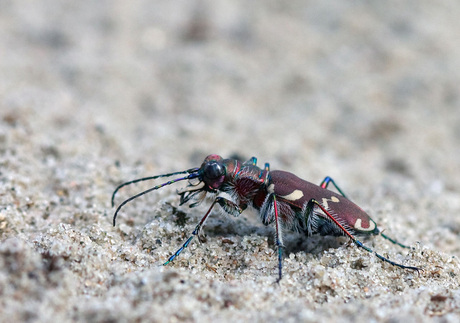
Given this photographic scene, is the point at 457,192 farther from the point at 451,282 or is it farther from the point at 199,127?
the point at 199,127

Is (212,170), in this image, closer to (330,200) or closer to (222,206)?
(222,206)

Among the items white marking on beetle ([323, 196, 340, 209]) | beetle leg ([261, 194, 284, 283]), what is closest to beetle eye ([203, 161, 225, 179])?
beetle leg ([261, 194, 284, 283])

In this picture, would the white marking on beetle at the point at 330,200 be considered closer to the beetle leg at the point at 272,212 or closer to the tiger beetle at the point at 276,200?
the tiger beetle at the point at 276,200

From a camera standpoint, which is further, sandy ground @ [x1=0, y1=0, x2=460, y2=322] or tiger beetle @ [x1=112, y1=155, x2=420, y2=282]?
tiger beetle @ [x1=112, y1=155, x2=420, y2=282]

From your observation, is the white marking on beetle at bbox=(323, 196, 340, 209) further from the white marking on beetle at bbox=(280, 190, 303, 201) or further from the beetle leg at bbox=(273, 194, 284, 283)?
the beetle leg at bbox=(273, 194, 284, 283)

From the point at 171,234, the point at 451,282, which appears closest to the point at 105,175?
the point at 171,234

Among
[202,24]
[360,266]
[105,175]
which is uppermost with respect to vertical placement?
[202,24]

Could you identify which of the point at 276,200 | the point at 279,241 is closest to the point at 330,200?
the point at 276,200

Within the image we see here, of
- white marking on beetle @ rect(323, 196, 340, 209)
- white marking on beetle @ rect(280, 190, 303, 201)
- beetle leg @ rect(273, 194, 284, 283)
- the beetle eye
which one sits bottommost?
beetle leg @ rect(273, 194, 284, 283)
